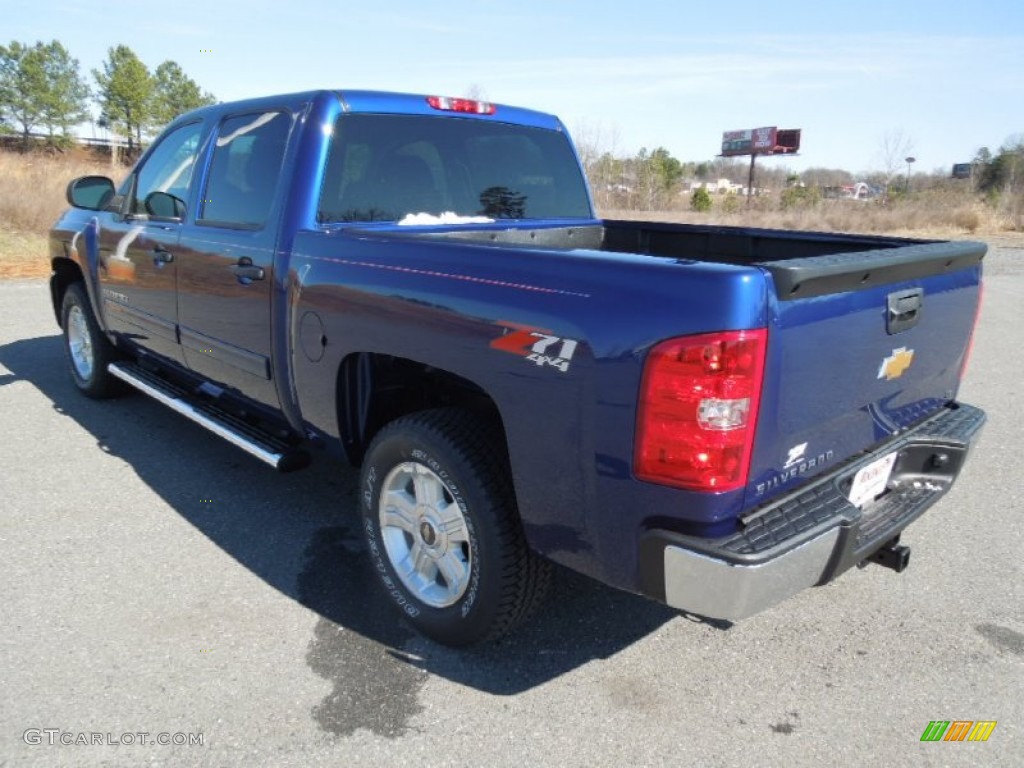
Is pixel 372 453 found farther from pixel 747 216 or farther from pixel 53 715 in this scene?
pixel 747 216

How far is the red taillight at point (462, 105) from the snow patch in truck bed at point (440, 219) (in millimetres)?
513

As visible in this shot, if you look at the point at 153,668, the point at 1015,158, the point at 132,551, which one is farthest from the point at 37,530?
the point at 1015,158

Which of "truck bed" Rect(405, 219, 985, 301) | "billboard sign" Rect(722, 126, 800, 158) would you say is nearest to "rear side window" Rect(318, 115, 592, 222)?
"truck bed" Rect(405, 219, 985, 301)

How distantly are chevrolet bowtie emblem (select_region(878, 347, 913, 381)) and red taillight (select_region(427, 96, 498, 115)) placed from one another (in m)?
2.32

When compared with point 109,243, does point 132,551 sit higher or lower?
lower

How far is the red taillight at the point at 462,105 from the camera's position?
358 cm

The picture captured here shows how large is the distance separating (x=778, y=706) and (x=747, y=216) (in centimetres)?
3708

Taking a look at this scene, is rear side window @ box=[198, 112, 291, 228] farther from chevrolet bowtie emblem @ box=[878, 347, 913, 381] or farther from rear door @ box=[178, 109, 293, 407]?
chevrolet bowtie emblem @ box=[878, 347, 913, 381]

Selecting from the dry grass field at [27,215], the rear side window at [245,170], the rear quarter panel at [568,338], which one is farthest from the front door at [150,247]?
the dry grass field at [27,215]

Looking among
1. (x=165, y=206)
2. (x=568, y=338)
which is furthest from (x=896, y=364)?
(x=165, y=206)

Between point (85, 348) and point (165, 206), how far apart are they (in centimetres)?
217

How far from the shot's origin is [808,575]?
2109mm

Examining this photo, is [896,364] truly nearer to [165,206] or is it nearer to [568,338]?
[568,338]

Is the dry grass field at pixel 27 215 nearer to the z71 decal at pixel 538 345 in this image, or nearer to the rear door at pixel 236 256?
the rear door at pixel 236 256
